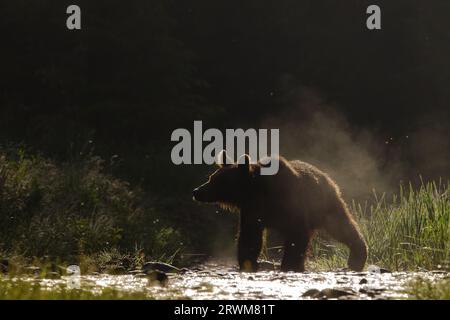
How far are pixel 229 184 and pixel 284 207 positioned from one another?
718mm

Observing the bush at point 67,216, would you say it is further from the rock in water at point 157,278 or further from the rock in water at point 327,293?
the rock in water at point 327,293

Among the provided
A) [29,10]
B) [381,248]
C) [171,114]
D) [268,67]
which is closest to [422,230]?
[381,248]

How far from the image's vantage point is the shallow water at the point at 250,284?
24.2 feet

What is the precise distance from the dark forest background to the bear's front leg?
331 inches

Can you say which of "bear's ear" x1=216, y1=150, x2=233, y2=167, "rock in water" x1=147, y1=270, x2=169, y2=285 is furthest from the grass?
"bear's ear" x1=216, y1=150, x2=233, y2=167

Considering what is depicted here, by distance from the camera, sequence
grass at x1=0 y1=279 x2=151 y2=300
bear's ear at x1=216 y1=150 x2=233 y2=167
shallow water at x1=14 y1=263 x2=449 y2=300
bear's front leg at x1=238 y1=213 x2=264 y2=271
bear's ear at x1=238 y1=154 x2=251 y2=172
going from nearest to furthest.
Answer: grass at x1=0 y1=279 x2=151 y2=300 < shallow water at x1=14 y1=263 x2=449 y2=300 < bear's front leg at x1=238 y1=213 x2=264 y2=271 < bear's ear at x1=238 y1=154 x2=251 y2=172 < bear's ear at x1=216 y1=150 x2=233 y2=167

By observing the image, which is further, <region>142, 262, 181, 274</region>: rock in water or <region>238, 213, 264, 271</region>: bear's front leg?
<region>238, 213, 264, 271</region>: bear's front leg

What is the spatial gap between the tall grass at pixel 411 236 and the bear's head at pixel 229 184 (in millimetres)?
1865

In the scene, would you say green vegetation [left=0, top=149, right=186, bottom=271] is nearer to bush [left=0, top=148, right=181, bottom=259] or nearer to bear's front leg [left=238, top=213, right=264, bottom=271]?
bush [left=0, top=148, right=181, bottom=259]

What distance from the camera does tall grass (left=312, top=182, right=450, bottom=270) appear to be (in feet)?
35.3

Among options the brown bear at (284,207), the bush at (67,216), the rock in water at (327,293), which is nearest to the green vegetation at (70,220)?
the bush at (67,216)

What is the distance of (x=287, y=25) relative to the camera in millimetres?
30391
